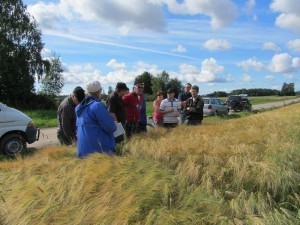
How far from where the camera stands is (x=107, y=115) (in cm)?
487

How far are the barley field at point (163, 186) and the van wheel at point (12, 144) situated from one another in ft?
15.7

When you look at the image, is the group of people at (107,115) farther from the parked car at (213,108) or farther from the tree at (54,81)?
the tree at (54,81)

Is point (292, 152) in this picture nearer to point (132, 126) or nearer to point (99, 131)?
point (99, 131)

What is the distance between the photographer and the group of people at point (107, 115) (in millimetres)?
4953

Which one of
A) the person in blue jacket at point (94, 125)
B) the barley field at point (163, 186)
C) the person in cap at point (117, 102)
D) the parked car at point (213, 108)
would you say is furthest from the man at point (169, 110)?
the parked car at point (213, 108)

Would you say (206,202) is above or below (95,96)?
below

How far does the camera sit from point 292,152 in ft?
17.5

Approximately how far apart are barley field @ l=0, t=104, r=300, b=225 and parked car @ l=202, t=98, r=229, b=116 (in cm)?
2211

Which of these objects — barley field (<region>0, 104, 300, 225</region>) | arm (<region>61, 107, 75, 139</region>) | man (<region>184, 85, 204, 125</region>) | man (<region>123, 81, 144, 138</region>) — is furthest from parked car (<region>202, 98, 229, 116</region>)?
barley field (<region>0, 104, 300, 225</region>)

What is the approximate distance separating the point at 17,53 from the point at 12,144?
2780cm

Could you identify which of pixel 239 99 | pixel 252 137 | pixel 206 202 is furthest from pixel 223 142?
pixel 239 99

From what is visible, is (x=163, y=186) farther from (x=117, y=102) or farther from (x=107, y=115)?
(x=117, y=102)

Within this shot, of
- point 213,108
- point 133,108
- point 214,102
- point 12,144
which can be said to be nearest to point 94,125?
point 133,108

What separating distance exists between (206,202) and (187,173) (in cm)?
87
